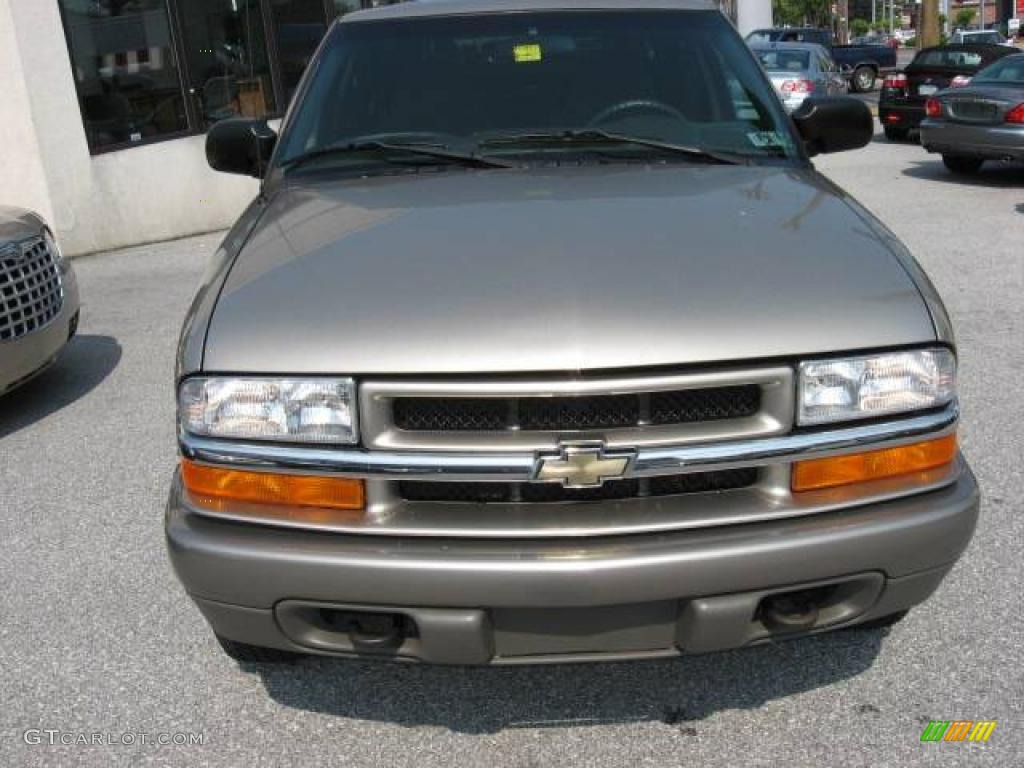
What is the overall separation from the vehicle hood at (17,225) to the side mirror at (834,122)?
394cm

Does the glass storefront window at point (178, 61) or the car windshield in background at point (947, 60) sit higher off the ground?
the glass storefront window at point (178, 61)

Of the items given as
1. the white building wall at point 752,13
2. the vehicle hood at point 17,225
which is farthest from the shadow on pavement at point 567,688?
the white building wall at point 752,13

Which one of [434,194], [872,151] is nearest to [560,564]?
[434,194]

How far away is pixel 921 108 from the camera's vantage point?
1517 cm

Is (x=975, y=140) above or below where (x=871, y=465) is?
below

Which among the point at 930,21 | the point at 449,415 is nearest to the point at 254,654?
the point at 449,415

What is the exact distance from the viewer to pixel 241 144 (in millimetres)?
3686

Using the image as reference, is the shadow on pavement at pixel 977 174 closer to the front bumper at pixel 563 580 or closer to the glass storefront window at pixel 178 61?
the glass storefront window at pixel 178 61

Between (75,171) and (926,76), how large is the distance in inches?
465

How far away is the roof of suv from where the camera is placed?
12.0ft

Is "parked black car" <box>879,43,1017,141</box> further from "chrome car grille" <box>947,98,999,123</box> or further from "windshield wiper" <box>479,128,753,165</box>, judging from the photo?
"windshield wiper" <box>479,128,753,165</box>

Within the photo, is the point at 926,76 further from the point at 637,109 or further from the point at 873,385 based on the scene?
the point at 873,385

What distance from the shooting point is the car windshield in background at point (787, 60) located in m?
17.1

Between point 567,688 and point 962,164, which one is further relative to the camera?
point 962,164
